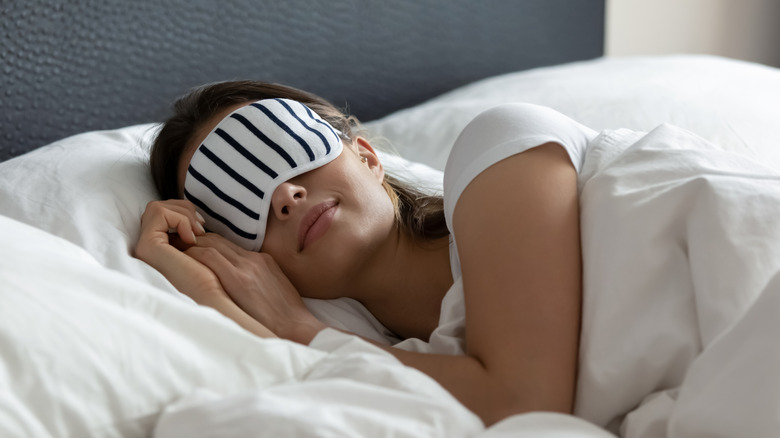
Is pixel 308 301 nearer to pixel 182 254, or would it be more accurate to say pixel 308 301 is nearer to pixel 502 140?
pixel 182 254

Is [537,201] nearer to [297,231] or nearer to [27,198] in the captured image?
[297,231]

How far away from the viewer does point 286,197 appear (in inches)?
36.9

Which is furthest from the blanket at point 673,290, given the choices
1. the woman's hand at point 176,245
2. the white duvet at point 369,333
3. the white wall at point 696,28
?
the white wall at point 696,28

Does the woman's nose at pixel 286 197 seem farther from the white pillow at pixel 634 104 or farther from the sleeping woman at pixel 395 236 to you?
the white pillow at pixel 634 104

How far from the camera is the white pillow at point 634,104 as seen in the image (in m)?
Answer: 1.43

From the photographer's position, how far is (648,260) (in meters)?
0.76

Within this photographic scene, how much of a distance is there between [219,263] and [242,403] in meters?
0.38

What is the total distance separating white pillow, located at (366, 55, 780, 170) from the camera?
4.70ft

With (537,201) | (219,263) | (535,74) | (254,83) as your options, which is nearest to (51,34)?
(254,83)

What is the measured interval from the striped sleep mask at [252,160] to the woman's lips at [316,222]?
5cm

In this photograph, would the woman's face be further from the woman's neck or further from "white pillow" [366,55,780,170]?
"white pillow" [366,55,780,170]

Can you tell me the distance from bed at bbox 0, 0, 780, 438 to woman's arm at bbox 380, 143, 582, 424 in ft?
0.10

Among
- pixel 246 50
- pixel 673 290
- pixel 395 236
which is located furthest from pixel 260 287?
pixel 246 50

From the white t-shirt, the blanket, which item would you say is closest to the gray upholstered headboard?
the white t-shirt
